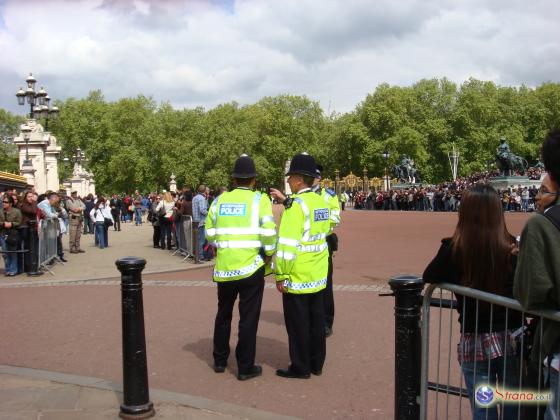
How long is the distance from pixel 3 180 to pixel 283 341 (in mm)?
24159

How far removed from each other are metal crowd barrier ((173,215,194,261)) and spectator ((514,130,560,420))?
41.7 ft

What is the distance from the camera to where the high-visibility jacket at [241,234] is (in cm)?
552

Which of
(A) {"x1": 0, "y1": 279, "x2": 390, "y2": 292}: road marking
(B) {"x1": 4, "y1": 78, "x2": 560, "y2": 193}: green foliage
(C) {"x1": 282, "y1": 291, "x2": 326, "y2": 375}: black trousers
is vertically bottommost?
(A) {"x1": 0, "y1": 279, "x2": 390, "y2": 292}: road marking

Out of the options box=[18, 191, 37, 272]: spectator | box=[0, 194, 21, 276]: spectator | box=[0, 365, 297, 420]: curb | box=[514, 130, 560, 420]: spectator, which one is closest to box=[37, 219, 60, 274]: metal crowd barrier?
box=[18, 191, 37, 272]: spectator

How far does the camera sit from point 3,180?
27625mm

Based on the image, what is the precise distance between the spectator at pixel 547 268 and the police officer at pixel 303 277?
9.02 ft

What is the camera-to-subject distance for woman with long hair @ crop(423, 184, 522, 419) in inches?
131

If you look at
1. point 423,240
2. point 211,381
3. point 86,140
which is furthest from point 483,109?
point 211,381

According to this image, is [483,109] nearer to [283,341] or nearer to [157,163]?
[157,163]

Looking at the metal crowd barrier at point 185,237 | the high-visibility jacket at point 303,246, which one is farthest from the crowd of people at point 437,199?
the high-visibility jacket at point 303,246

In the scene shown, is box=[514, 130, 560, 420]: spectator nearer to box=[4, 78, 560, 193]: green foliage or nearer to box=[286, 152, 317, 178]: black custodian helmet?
box=[286, 152, 317, 178]: black custodian helmet

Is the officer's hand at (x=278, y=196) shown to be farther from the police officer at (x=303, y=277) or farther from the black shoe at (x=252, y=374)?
the black shoe at (x=252, y=374)

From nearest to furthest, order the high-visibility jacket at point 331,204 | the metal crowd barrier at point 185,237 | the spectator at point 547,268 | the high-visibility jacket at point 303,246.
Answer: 1. the spectator at point 547,268
2. the high-visibility jacket at point 303,246
3. the high-visibility jacket at point 331,204
4. the metal crowd barrier at point 185,237

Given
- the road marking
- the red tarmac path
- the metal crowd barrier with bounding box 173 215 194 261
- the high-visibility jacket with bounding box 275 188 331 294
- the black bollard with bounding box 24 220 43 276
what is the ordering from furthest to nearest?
the metal crowd barrier with bounding box 173 215 194 261
the black bollard with bounding box 24 220 43 276
the road marking
the high-visibility jacket with bounding box 275 188 331 294
the red tarmac path
